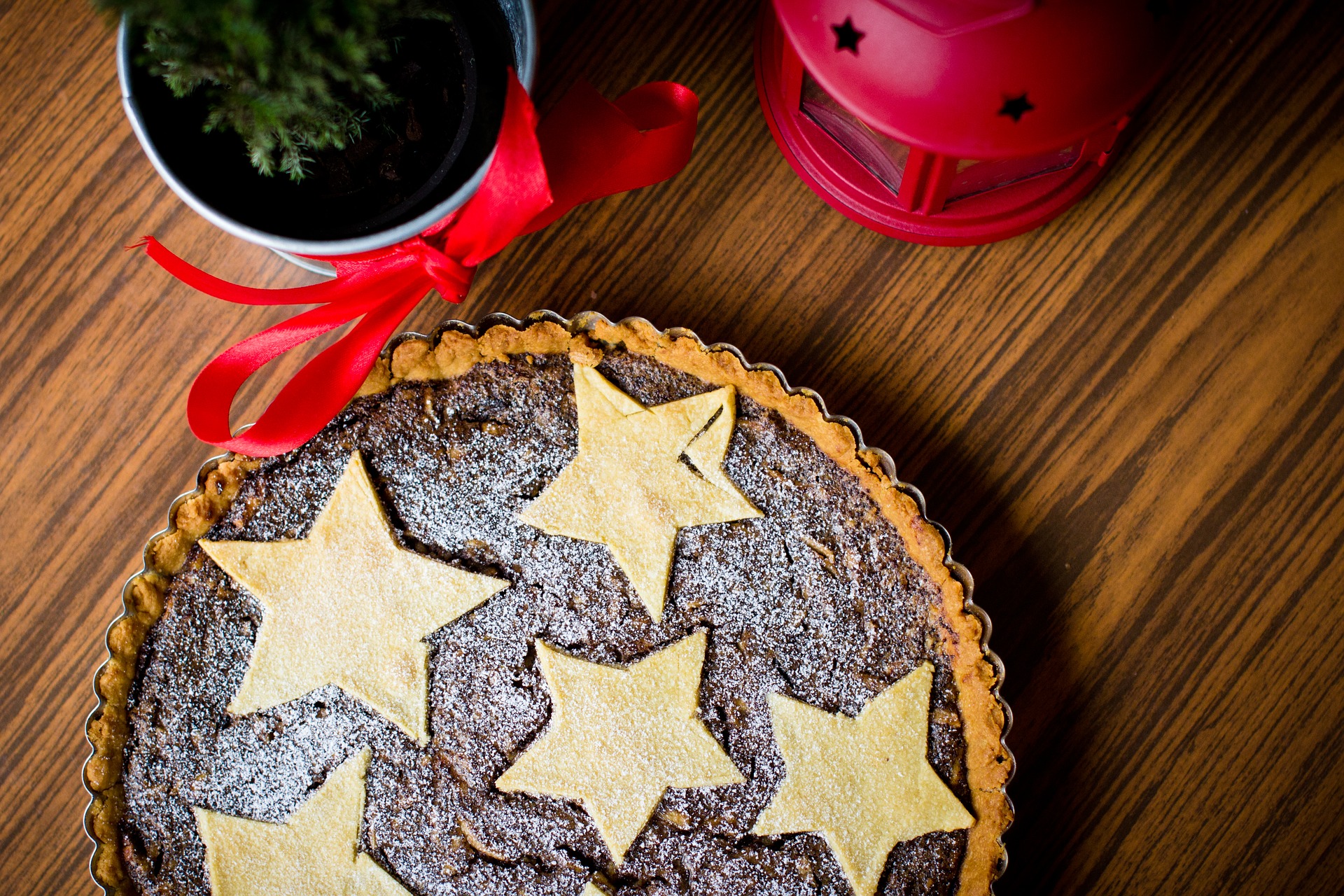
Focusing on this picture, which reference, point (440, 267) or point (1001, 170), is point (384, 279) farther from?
point (1001, 170)

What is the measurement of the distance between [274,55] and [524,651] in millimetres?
727

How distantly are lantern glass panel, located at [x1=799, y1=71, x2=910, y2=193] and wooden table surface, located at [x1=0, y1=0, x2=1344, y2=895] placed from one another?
11 cm

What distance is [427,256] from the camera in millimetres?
1045

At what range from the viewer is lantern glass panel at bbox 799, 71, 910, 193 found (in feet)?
3.65

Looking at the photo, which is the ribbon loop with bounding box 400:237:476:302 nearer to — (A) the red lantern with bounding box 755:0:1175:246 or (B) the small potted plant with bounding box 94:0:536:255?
(B) the small potted plant with bounding box 94:0:536:255

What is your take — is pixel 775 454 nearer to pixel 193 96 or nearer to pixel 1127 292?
pixel 1127 292

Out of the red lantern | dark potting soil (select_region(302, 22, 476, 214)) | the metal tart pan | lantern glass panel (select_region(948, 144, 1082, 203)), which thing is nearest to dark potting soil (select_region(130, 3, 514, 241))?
dark potting soil (select_region(302, 22, 476, 214))

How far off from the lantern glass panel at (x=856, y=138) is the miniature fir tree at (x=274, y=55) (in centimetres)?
46

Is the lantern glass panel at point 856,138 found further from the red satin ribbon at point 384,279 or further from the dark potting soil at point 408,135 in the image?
the dark potting soil at point 408,135

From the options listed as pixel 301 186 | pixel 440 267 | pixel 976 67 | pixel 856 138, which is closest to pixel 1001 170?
pixel 856 138

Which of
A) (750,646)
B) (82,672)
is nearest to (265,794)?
(82,672)

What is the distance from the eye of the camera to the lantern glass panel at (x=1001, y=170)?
1122 millimetres

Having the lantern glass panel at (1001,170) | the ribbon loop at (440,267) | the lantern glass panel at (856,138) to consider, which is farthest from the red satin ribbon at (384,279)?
the lantern glass panel at (1001,170)

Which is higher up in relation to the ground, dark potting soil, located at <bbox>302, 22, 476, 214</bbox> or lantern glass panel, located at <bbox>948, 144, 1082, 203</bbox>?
lantern glass panel, located at <bbox>948, 144, 1082, 203</bbox>
